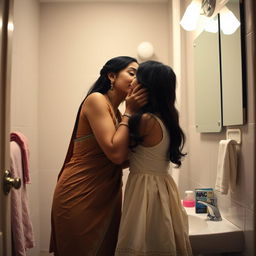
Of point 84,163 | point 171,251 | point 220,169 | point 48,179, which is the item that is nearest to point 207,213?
point 220,169

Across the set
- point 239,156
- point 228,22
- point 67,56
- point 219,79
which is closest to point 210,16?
point 228,22

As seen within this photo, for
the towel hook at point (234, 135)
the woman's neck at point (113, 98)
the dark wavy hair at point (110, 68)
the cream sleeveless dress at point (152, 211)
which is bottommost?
the cream sleeveless dress at point (152, 211)

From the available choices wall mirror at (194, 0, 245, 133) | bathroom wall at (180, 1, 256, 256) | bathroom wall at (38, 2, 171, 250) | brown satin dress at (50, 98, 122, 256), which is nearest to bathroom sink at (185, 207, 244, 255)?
bathroom wall at (180, 1, 256, 256)

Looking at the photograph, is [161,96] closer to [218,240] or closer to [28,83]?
[218,240]

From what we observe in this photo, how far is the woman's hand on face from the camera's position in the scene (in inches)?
37.4

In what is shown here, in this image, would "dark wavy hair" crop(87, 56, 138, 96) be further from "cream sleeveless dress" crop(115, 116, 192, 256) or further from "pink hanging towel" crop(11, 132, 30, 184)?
"pink hanging towel" crop(11, 132, 30, 184)

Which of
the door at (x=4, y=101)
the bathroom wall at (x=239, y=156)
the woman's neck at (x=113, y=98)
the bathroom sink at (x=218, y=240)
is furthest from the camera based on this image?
the woman's neck at (x=113, y=98)

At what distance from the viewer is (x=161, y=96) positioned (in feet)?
3.12

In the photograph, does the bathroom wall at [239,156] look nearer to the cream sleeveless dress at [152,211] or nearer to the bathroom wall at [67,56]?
the cream sleeveless dress at [152,211]

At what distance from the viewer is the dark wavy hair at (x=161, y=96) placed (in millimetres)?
936

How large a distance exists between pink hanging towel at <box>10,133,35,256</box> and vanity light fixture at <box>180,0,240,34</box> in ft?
3.77

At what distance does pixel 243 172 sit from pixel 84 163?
2.09ft

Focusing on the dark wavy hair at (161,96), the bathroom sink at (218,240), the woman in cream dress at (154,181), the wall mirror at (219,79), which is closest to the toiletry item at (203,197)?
the bathroom sink at (218,240)

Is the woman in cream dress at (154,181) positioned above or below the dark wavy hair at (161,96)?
below
